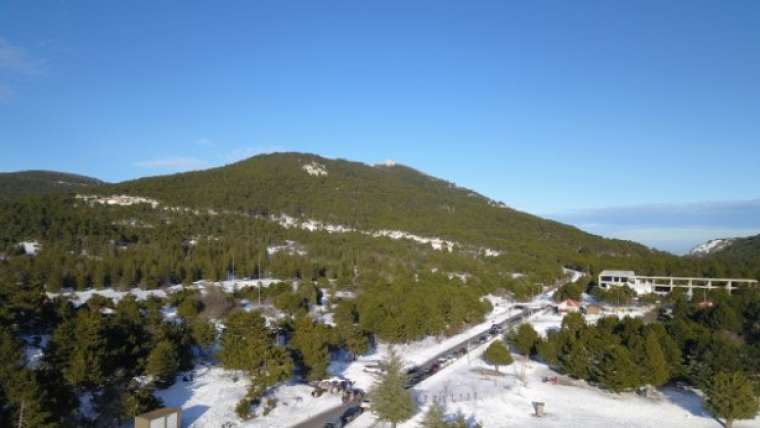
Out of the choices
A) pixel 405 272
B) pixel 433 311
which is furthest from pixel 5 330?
pixel 405 272

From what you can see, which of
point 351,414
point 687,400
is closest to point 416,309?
point 351,414

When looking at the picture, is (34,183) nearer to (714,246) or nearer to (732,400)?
(732,400)

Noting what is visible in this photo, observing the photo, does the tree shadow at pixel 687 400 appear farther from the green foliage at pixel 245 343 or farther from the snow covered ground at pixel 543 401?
the green foliage at pixel 245 343

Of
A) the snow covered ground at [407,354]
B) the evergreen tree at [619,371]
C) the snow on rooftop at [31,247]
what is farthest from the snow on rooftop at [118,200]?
the evergreen tree at [619,371]

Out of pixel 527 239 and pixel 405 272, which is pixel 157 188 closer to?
pixel 405 272

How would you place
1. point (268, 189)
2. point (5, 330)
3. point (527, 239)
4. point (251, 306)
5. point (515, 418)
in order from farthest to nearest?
1. point (268, 189)
2. point (527, 239)
3. point (251, 306)
4. point (515, 418)
5. point (5, 330)

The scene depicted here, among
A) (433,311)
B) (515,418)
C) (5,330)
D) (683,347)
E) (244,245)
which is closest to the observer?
(5,330)
